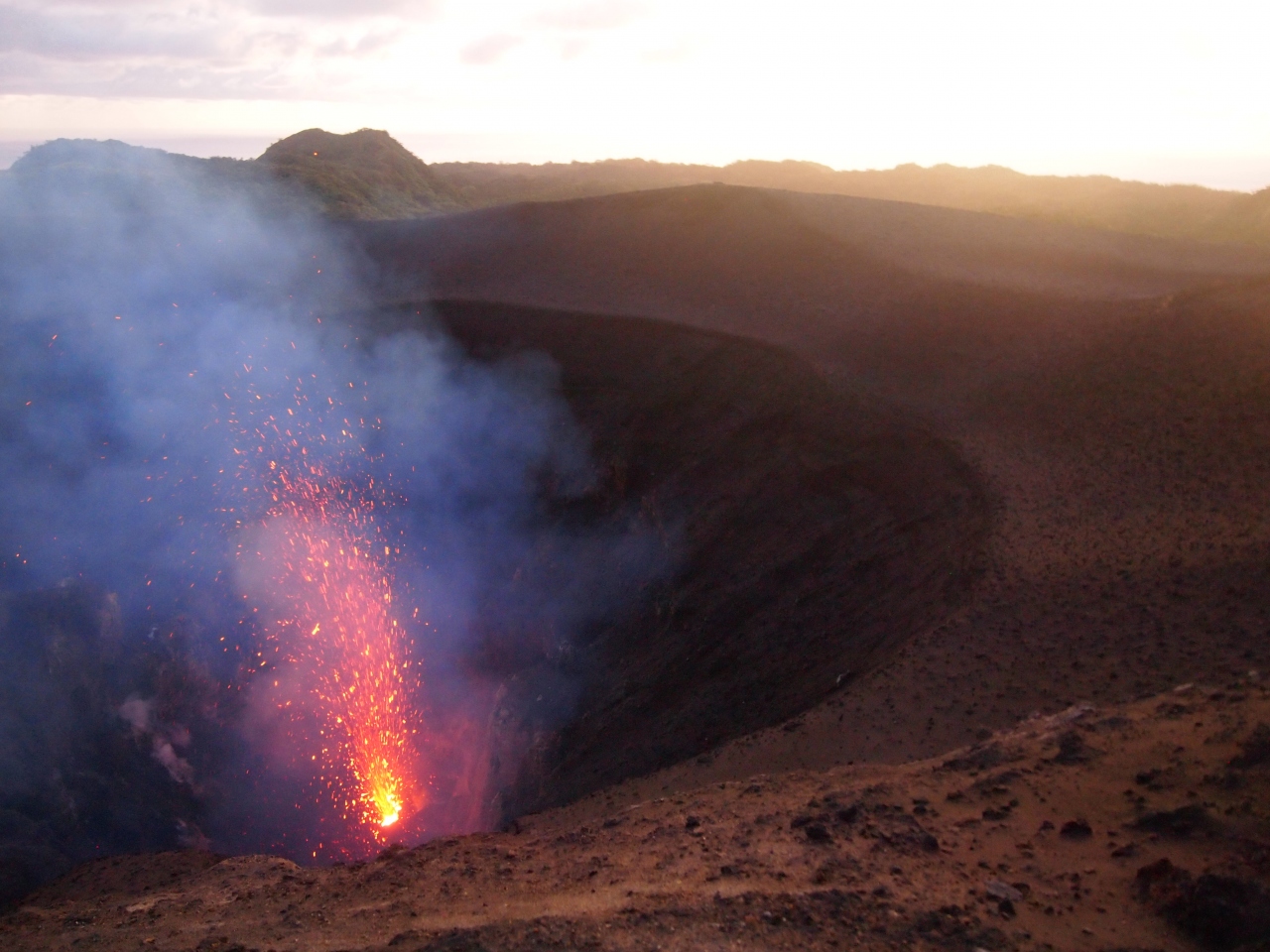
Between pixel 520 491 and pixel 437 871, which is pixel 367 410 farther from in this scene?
pixel 437 871

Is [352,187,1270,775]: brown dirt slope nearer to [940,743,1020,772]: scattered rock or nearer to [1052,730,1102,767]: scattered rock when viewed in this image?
[940,743,1020,772]: scattered rock

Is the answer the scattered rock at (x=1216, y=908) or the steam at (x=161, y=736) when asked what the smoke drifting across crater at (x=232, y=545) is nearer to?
the steam at (x=161, y=736)

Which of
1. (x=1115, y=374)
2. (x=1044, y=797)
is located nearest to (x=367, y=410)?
(x=1115, y=374)

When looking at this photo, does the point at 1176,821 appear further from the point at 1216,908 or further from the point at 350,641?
the point at 350,641

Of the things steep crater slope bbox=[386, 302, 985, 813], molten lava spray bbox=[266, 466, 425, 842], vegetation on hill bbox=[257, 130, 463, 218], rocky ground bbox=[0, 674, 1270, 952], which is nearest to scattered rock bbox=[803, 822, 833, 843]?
rocky ground bbox=[0, 674, 1270, 952]

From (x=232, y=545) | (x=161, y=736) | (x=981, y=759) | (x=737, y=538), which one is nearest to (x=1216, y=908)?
(x=981, y=759)
